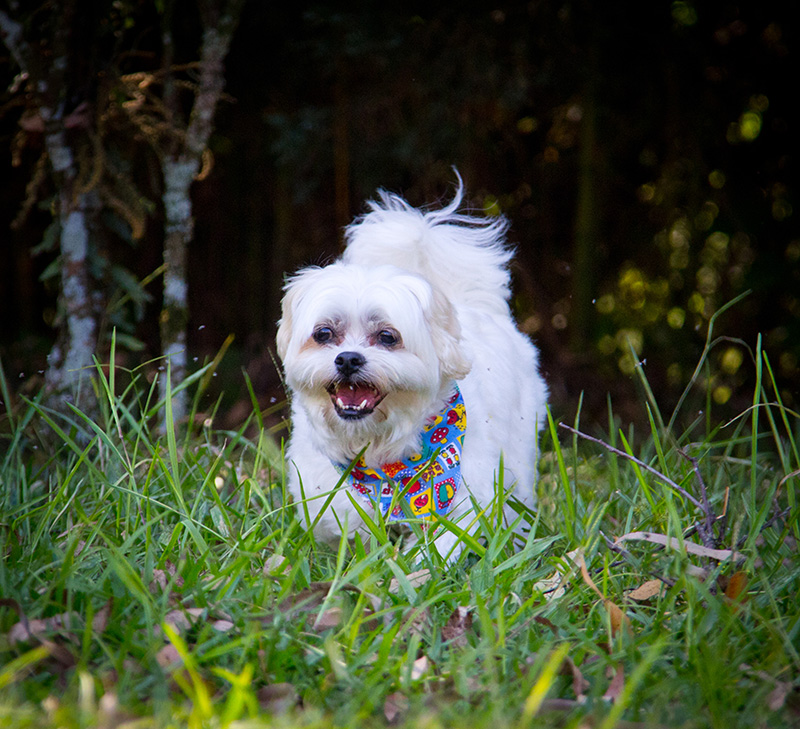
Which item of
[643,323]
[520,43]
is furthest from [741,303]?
[520,43]

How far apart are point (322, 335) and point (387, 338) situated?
0.75 feet

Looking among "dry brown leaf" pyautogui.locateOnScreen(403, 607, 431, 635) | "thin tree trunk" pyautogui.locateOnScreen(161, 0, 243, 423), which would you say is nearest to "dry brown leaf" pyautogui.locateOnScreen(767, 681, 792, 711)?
"dry brown leaf" pyautogui.locateOnScreen(403, 607, 431, 635)

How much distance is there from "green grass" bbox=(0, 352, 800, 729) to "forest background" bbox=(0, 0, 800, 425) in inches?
80.5

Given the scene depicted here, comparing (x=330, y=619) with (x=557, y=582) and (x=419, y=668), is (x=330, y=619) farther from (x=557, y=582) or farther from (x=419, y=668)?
(x=557, y=582)

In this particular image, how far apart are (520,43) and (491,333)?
289 centimetres

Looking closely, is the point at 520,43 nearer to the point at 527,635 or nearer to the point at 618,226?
the point at 618,226

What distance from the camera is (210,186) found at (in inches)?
286

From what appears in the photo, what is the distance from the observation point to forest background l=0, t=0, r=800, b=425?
5324mm

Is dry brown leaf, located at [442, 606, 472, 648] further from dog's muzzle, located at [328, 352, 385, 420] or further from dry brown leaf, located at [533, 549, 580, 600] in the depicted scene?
dog's muzzle, located at [328, 352, 385, 420]

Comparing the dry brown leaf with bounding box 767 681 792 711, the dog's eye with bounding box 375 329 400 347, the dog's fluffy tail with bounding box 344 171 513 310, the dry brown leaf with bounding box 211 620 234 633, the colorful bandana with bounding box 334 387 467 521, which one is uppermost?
the dog's fluffy tail with bounding box 344 171 513 310

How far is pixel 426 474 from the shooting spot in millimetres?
2686

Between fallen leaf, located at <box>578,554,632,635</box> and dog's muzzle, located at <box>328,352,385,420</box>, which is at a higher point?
dog's muzzle, located at <box>328,352,385,420</box>

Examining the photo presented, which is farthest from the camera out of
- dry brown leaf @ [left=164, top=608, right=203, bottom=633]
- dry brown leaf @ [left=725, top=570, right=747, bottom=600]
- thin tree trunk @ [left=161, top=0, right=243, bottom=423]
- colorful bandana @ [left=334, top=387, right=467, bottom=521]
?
thin tree trunk @ [left=161, top=0, right=243, bottom=423]

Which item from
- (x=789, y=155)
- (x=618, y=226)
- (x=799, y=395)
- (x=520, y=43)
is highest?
(x=520, y=43)
